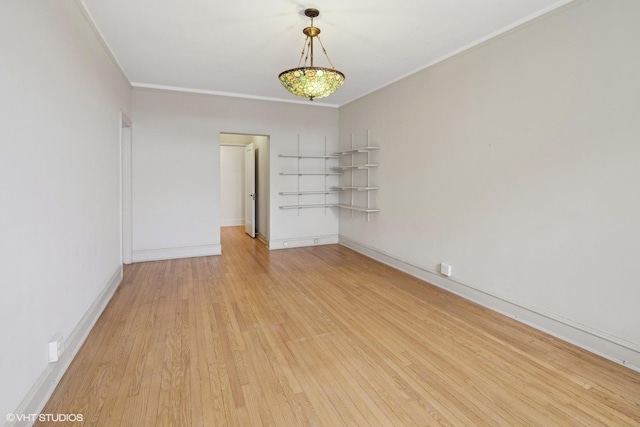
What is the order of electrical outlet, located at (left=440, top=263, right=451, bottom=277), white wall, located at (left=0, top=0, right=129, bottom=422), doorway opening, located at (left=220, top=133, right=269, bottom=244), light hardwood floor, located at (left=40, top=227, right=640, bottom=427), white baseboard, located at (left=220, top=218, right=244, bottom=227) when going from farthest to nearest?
white baseboard, located at (left=220, top=218, right=244, bottom=227)
doorway opening, located at (left=220, top=133, right=269, bottom=244)
electrical outlet, located at (left=440, top=263, right=451, bottom=277)
light hardwood floor, located at (left=40, top=227, right=640, bottom=427)
white wall, located at (left=0, top=0, right=129, bottom=422)

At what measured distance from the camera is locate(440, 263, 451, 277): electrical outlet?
382 centimetres

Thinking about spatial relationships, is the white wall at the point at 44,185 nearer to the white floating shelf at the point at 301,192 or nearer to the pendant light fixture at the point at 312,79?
the pendant light fixture at the point at 312,79

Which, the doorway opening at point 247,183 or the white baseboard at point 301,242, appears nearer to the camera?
the white baseboard at point 301,242

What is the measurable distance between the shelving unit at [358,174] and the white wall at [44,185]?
3.66 metres

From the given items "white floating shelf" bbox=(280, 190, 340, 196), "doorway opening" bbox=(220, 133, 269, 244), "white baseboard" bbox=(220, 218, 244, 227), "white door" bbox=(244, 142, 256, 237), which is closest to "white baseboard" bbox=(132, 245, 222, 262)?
"doorway opening" bbox=(220, 133, 269, 244)

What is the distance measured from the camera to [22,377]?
1.67 m

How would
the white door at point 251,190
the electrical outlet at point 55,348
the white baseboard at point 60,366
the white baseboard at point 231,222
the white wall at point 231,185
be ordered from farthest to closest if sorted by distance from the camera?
the white baseboard at point 231,222 < the white wall at point 231,185 < the white door at point 251,190 < the electrical outlet at point 55,348 < the white baseboard at point 60,366

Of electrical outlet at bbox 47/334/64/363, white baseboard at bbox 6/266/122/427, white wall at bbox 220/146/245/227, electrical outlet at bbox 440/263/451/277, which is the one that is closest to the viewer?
white baseboard at bbox 6/266/122/427

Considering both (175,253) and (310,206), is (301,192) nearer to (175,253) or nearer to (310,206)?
(310,206)

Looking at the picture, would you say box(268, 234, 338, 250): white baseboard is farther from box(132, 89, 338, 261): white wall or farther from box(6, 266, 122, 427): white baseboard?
box(6, 266, 122, 427): white baseboard

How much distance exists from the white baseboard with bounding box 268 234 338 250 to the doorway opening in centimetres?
32

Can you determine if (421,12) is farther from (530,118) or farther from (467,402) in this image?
(467,402)

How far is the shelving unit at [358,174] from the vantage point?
5.35 m

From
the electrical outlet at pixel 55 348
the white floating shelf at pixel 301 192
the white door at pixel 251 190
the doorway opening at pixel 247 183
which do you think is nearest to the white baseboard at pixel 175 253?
the doorway opening at pixel 247 183
